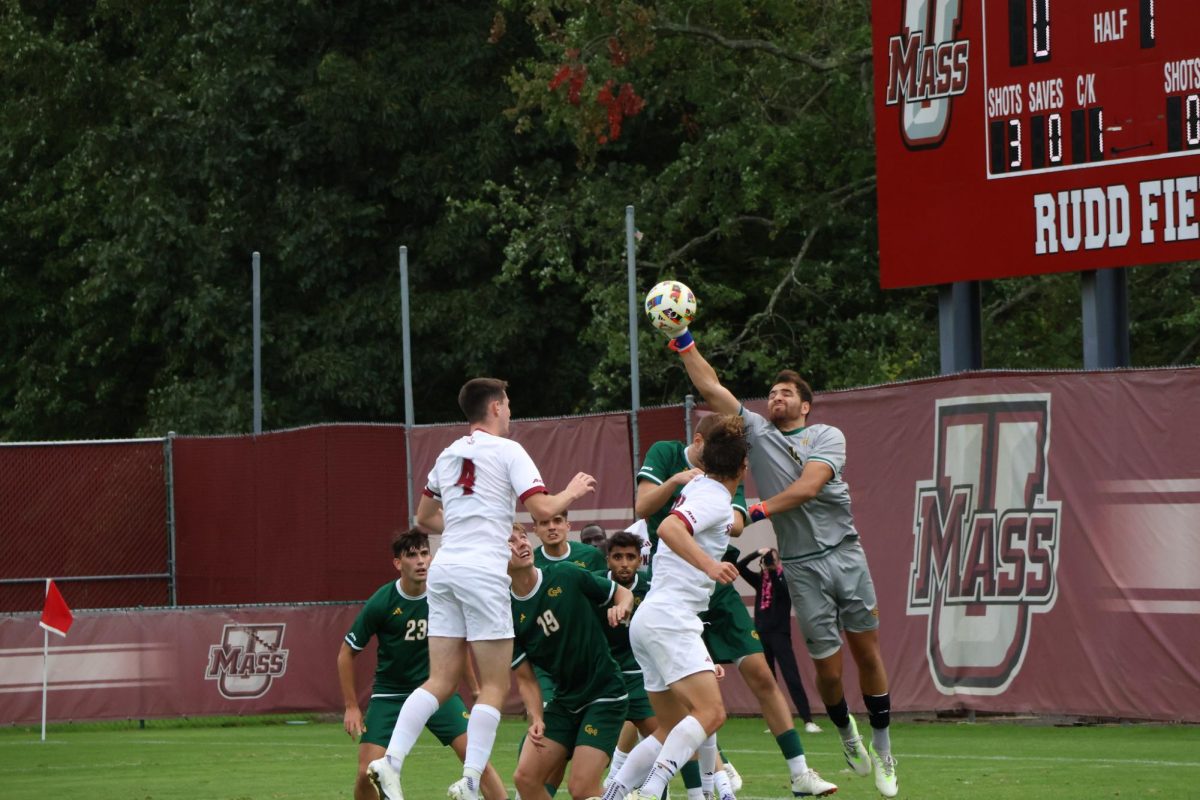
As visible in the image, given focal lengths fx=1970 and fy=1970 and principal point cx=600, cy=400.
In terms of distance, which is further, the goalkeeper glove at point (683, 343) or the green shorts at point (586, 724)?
the goalkeeper glove at point (683, 343)

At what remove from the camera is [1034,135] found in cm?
1617

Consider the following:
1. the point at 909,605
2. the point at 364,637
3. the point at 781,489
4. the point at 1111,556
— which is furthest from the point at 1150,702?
the point at 364,637

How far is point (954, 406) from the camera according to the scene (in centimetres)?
1528

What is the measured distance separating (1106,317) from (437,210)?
17999 millimetres

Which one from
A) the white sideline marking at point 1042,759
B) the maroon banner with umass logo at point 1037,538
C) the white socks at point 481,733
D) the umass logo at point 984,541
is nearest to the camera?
the white socks at point 481,733

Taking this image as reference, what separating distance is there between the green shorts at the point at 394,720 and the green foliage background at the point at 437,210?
14.9 meters

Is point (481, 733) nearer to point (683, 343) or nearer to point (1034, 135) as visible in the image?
point (683, 343)

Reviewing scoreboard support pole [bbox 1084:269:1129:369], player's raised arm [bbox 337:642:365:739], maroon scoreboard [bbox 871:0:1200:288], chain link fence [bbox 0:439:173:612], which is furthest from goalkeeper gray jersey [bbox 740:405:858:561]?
chain link fence [bbox 0:439:173:612]

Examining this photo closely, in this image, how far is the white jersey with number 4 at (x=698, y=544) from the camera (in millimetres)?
8656

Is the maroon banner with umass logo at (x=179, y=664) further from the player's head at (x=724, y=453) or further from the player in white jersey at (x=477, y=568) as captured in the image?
the player's head at (x=724, y=453)

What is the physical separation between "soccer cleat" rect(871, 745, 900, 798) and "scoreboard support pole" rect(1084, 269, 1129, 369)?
656 cm

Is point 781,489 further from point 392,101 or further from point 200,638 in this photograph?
point 392,101

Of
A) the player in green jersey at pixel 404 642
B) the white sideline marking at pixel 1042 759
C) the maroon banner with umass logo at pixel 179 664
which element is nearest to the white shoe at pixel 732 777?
the player in green jersey at pixel 404 642

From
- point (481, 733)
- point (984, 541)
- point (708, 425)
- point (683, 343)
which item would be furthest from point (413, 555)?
point (984, 541)
